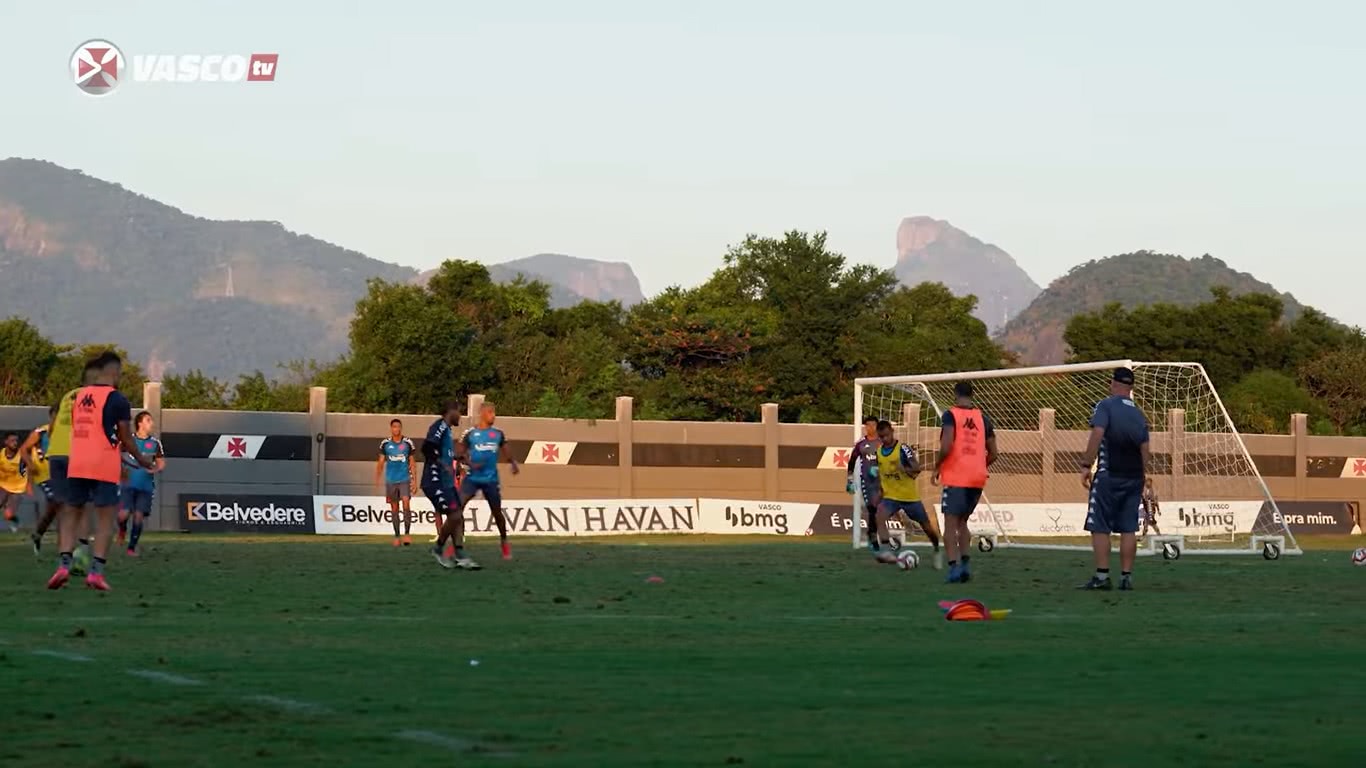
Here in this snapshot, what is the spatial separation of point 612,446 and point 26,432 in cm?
1480

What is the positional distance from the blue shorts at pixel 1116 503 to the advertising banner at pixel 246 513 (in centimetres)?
2734

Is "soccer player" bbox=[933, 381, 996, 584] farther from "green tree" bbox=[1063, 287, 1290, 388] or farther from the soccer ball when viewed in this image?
"green tree" bbox=[1063, 287, 1290, 388]

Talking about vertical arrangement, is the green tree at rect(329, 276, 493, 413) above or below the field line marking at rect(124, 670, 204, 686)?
above

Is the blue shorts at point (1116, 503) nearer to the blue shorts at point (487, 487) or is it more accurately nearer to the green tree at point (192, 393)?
the blue shorts at point (487, 487)

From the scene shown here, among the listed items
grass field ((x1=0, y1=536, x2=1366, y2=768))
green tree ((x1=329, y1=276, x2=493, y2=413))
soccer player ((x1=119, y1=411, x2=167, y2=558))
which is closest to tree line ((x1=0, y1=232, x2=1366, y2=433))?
green tree ((x1=329, y1=276, x2=493, y2=413))

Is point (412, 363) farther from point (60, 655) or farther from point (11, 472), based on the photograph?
point (60, 655)

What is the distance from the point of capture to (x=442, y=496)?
895 inches

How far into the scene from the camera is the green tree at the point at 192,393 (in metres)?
80.6

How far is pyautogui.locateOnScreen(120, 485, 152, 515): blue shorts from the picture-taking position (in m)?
25.4

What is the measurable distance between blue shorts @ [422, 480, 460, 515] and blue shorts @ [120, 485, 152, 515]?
4.77m

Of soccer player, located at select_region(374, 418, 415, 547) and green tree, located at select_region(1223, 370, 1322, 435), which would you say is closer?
soccer player, located at select_region(374, 418, 415, 547)

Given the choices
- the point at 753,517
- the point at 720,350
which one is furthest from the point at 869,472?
the point at 720,350

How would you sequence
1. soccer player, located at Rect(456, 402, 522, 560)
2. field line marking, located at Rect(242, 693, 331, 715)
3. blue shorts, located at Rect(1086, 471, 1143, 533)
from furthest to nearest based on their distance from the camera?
1. soccer player, located at Rect(456, 402, 522, 560)
2. blue shorts, located at Rect(1086, 471, 1143, 533)
3. field line marking, located at Rect(242, 693, 331, 715)

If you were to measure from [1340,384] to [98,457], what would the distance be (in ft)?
280
